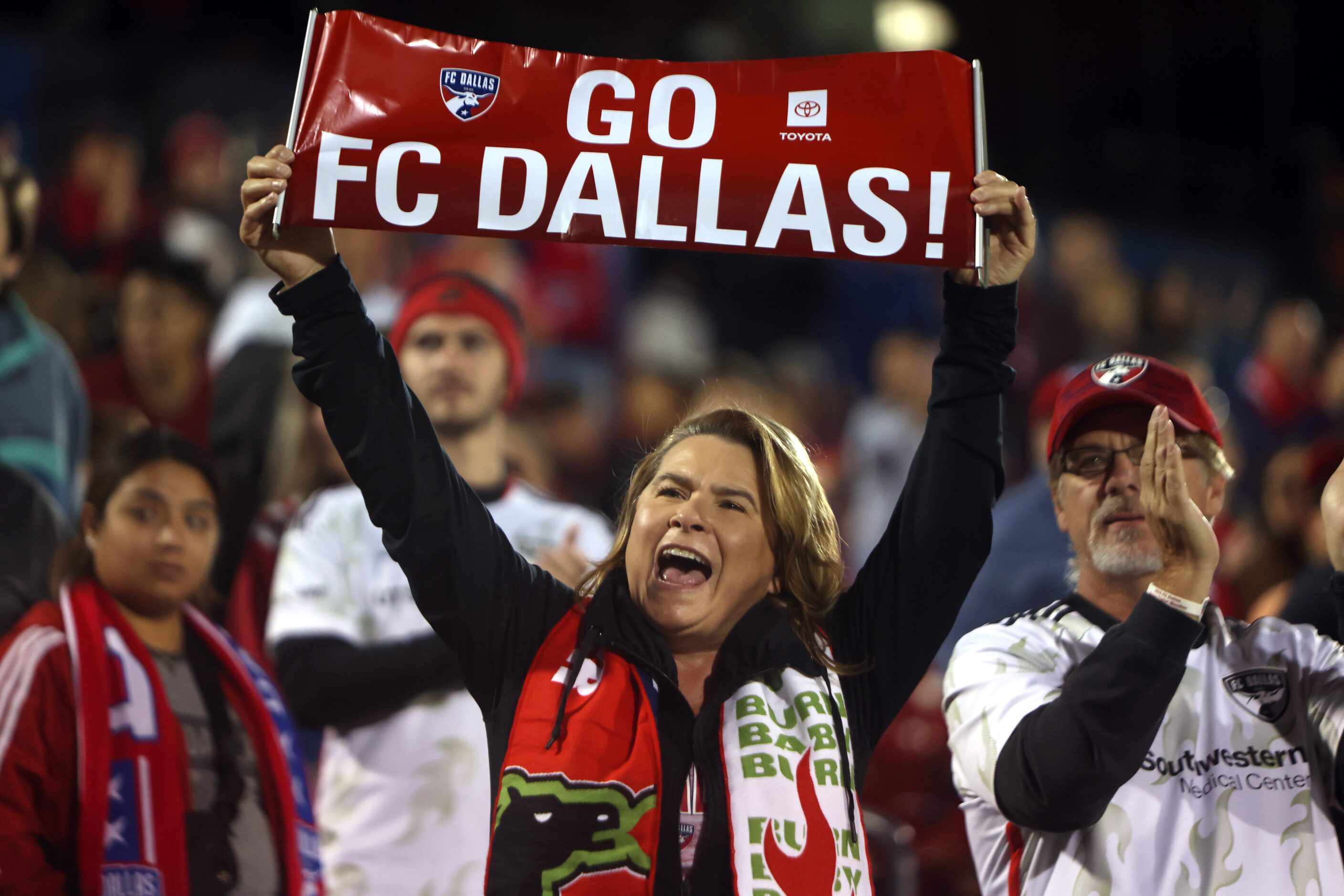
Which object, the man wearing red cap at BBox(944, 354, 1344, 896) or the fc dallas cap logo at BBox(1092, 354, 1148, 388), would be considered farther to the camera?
the fc dallas cap logo at BBox(1092, 354, 1148, 388)

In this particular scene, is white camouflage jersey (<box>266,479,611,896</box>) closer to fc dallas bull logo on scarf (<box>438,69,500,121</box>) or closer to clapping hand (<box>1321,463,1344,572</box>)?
fc dallas bull logo on scarf (<box>438,69,500,121</box>)

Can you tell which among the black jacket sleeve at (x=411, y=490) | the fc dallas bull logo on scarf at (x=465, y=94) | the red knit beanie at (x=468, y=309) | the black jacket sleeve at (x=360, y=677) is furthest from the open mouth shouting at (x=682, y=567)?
the red knit beanie at (x=468, y=309)

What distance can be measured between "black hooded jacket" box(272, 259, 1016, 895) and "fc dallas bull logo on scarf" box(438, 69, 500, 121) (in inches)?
12.7

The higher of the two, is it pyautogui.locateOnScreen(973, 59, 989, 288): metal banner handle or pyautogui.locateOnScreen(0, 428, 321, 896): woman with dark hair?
pyautogui.locateOnScreen(973, 59, 989, 288): metal banner handle

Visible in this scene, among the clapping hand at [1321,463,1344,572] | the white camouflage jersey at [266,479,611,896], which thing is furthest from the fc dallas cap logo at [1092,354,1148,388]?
the white camouflage jersey at [266,479,611,896]

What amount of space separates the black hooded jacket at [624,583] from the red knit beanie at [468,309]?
1441mm

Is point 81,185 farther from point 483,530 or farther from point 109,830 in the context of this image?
point 483,530

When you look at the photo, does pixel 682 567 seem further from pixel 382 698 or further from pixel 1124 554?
pixel 382 698

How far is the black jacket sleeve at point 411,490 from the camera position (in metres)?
2.00

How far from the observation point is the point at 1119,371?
2.36 meters

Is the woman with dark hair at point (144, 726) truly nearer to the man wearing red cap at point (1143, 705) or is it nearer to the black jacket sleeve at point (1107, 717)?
the man wearing red cap at point (1143, 705)

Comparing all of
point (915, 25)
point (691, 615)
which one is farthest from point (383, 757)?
point (915, 25)

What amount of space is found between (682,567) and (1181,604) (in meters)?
0.73

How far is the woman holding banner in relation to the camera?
1957 millimetres
